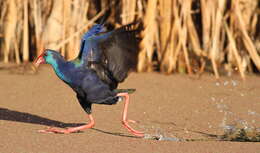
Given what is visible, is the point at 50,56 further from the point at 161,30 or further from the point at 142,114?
the point at 161,30

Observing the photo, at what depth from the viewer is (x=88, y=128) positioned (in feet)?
18.8

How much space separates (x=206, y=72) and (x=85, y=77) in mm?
3465

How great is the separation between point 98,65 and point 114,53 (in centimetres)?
18

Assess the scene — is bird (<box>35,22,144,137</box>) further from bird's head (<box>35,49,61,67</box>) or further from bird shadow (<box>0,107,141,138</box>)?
bird shadow (<box>0,107,141,138</box>)

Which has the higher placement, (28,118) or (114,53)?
(114,53)

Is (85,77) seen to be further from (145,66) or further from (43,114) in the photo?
(145,66)

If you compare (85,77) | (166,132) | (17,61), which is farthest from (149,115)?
(17,61)

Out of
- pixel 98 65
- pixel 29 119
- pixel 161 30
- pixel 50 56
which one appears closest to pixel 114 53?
pixel 98 65

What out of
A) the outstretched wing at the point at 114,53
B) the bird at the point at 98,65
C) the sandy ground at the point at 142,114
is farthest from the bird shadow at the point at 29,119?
the outstretched wing at the point at 114,53

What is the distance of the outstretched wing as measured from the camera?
5.56 metres

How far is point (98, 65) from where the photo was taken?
18.4 ft

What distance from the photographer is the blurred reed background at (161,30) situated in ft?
26.5

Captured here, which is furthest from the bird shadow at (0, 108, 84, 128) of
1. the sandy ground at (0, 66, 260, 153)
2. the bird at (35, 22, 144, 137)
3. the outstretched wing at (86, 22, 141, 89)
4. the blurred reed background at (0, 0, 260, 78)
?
the blurred reed background at (0, 0, 260, 78)

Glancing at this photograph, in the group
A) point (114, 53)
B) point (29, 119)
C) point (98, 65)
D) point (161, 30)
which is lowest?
point (29, 119)
